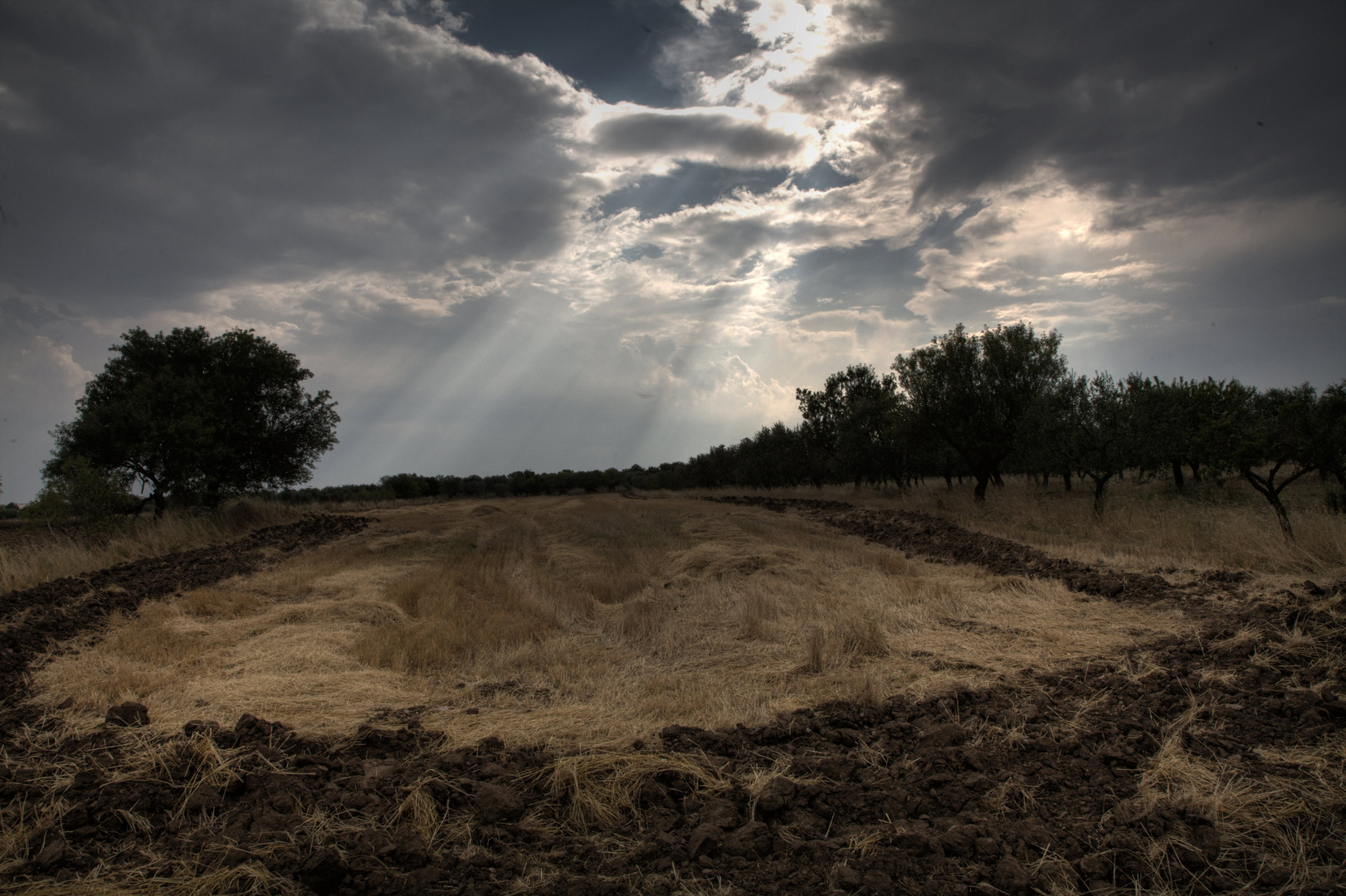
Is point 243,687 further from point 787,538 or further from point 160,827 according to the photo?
point 787,538

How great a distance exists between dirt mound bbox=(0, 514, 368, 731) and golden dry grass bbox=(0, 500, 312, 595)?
0.55 metres

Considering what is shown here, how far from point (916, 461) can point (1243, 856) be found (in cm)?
4366

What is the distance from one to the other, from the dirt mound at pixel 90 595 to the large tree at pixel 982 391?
27.1m

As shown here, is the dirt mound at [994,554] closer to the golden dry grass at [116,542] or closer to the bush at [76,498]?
the golden dry grass at [116,542]

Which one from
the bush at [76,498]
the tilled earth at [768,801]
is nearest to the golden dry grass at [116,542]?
the bush at [76,498]

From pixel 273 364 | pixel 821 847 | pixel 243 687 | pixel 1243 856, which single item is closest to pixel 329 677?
pixel 243 687

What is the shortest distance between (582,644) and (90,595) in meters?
9.70

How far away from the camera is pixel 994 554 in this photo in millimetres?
13742

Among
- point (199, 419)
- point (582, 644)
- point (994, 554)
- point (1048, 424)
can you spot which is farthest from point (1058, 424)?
point (199, 419)

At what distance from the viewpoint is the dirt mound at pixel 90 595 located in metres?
7.51

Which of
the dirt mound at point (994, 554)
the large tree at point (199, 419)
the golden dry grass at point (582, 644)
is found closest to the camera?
the golden dry grass at point (582, 644)

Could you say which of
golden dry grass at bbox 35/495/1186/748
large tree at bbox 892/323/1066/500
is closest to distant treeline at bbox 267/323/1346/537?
large tree at bbox 892/323/1066/500

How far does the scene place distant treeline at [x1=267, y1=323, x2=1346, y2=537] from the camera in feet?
58.9

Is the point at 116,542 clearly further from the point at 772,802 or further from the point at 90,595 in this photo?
the point at 772,802
